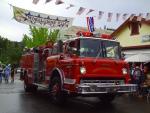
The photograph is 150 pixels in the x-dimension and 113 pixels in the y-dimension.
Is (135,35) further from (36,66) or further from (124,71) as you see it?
(124,71)

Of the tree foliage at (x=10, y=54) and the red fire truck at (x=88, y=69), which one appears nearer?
the red fire truck at (x=88, y=69)

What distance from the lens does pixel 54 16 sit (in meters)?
25.7

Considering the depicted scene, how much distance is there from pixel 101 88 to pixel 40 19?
12.9m

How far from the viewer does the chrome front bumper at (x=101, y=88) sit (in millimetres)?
12781

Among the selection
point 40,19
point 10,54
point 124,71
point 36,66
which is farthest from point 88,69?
point 10,54

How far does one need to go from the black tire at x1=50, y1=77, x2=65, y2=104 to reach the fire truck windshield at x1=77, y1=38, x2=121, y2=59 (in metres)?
1.70

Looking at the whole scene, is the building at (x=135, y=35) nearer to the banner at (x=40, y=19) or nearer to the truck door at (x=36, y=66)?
the banner at (x=40, y=19)

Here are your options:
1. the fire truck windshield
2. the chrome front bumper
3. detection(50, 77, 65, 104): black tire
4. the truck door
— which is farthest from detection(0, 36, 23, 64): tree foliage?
the chrome front bumper

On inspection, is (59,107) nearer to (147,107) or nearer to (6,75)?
(147,107)

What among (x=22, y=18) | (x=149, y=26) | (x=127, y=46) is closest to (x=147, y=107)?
Answer: (x=22, y=18)

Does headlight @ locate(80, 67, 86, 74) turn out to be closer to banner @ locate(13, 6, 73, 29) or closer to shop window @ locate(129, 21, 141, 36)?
banner @ locate(13, 6, 73, 29)

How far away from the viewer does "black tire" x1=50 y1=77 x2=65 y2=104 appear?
47.1 feet

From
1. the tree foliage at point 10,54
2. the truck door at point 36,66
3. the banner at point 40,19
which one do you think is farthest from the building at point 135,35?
the tree foliage at point 10,54

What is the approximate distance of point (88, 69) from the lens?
13.3m
